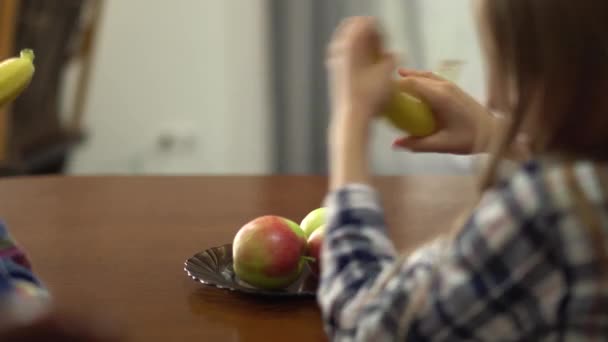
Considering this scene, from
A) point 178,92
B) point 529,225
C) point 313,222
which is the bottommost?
point 178,92

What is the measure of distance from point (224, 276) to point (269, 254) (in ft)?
0.22

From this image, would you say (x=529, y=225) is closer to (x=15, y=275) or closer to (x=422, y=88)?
(x=422, y=88)

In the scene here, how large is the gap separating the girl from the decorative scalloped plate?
0.23 metres

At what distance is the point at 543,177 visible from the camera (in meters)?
0.61

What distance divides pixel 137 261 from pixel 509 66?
0.53 meters

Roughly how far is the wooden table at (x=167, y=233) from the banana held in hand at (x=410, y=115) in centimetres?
19

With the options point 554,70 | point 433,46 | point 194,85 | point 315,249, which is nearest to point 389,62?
point 554,70

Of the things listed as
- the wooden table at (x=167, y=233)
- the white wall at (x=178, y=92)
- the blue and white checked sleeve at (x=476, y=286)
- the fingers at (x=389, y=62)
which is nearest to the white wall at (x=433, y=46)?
the white wall at (x=178, y=92)

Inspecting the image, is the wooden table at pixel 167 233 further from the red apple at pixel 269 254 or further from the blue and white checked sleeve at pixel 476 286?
the blue and white checked sleeve at pixel 476 286

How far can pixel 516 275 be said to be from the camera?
2.01ft

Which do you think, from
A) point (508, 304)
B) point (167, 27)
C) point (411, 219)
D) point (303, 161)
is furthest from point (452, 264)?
point (167, 27)

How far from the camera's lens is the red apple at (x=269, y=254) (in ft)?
3.11

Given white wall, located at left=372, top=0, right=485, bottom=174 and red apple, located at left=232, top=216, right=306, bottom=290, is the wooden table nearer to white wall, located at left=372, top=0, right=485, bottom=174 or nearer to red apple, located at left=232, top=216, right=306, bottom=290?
red apple, located at left=232, top=216, right=306, bottom=290

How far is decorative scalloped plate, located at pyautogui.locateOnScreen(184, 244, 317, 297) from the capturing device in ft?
3.02
